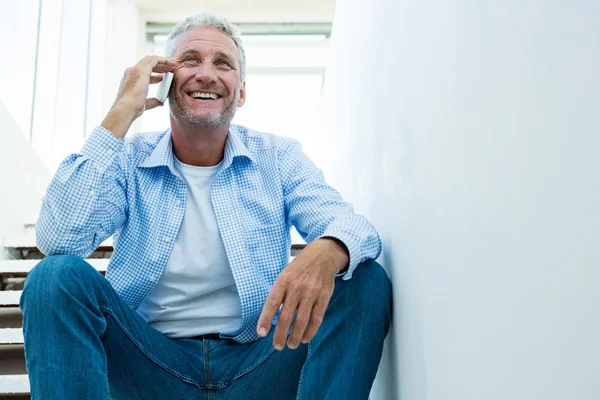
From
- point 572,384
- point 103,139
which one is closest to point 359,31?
point 103,139

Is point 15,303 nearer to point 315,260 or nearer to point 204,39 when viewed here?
point 204,39

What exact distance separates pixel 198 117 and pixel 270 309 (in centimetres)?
72

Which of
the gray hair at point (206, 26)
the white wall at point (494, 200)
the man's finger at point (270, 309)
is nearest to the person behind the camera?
the white wall at point (494, 200)

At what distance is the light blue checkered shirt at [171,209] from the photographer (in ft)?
4.80

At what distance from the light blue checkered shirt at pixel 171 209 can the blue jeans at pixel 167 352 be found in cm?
8

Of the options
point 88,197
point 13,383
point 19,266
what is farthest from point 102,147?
point 19,266

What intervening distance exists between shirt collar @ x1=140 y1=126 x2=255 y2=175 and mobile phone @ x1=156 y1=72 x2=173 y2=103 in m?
0.09

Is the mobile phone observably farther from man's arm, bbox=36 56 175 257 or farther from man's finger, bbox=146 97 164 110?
man's arm, bbox=36 56 175 257

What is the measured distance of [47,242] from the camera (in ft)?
4.75

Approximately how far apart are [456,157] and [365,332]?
0.44m

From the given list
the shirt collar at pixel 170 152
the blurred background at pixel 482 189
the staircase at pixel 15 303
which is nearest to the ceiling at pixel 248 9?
the staircase at pixel 15 303

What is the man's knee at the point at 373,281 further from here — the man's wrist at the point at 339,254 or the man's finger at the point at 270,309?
the man's finger at the point at 270,309

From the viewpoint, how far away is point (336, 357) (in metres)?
1.24

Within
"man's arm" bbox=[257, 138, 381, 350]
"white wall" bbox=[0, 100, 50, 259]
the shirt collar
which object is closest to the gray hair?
the shirt collar
